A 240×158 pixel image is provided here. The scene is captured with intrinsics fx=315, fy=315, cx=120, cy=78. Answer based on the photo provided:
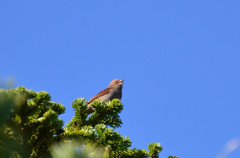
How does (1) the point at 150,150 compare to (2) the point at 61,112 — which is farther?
(2) the point at 61,112

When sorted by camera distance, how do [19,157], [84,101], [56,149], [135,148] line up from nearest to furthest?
[56,149] < [19,157] < [135,148] < [84,101]

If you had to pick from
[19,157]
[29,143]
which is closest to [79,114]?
[29,143]

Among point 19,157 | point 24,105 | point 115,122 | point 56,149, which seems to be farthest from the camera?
point 115,122

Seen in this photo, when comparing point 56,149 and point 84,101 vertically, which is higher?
point 84,101

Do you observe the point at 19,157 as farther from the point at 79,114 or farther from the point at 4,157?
the point at 79,114

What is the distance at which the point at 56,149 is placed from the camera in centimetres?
86

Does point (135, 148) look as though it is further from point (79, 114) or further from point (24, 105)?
point (24, 105)

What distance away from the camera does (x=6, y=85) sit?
901mm

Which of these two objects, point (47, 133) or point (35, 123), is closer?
point (35, 123)

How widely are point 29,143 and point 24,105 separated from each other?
0.36 m

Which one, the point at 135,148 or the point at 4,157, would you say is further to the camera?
the point at 135,148

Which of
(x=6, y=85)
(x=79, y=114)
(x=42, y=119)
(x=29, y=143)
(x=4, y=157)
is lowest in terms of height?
(x=4, y=157)

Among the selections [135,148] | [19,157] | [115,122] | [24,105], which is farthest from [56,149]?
[115,122]

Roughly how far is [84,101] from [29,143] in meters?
0.78
